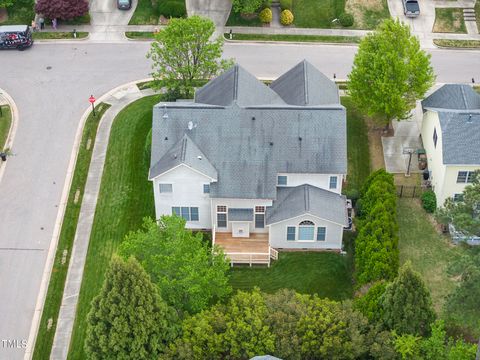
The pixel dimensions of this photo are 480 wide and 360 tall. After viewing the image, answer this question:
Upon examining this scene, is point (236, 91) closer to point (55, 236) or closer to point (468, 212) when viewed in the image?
point (55, 236)

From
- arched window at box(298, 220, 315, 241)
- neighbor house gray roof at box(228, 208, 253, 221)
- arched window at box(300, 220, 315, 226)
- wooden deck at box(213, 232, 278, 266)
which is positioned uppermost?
neighbor house gray roof at box(228, 208, 253, 221)

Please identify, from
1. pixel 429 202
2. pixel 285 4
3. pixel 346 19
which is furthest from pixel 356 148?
pixel 285 4

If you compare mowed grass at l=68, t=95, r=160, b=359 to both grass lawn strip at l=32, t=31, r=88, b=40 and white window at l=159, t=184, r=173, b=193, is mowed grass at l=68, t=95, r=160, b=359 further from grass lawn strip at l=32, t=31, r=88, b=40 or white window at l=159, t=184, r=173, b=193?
grass lawn strip at l=32, t=31, r=88, b=40

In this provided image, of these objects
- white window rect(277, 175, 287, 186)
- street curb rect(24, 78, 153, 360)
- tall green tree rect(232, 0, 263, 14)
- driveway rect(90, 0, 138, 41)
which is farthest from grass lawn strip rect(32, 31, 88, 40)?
white window rect(277, 175, 287, 186)

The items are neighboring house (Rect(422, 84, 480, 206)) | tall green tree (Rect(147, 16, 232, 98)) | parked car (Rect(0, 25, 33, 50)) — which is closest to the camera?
neighboring house (Rect(422, 84, 480, 206))

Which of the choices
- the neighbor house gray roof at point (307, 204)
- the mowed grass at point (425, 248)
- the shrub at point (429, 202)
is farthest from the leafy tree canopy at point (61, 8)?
the shrub at point (429, 202)

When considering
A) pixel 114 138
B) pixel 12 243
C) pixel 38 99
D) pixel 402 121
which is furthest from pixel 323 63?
pixel 12 243
